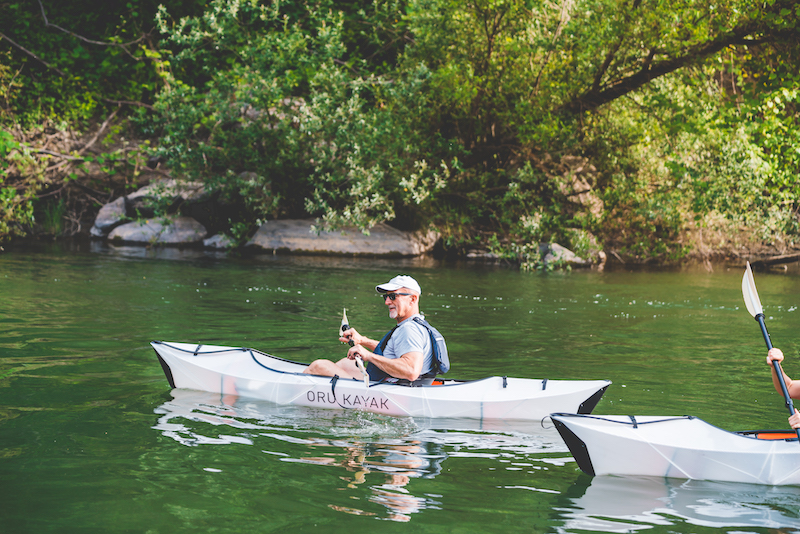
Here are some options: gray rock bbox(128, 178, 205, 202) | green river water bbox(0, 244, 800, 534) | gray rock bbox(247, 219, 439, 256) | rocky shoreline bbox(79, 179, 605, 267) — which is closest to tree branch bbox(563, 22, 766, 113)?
rocky shoreline bbox(79, 179, 605, 267)

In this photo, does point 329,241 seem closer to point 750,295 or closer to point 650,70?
point 650,70

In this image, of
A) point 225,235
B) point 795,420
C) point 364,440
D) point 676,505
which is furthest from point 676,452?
point 225,235

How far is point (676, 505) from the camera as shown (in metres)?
4.16

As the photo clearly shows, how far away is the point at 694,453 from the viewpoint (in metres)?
4.52

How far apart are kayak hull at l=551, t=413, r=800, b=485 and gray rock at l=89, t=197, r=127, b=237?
56.8 ft

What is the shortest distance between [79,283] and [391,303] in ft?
25.1

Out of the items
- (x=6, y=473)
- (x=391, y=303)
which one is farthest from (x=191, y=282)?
(x=6, y=473)

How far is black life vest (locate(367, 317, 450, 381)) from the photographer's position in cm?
582

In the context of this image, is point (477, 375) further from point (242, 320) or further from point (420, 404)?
point (242, 320)

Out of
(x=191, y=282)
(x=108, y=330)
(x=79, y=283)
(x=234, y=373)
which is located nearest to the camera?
(x=234, y=373)

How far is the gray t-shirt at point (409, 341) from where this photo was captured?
570cm

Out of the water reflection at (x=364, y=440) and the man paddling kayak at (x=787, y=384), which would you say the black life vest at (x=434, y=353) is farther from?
the man paddling kayak at (x=787, y=384)

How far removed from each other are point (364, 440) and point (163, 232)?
15.4 m

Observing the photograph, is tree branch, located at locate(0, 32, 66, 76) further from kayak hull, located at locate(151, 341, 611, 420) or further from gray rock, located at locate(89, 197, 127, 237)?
kayak hull, located at locate(151, 341, 611, 420)
